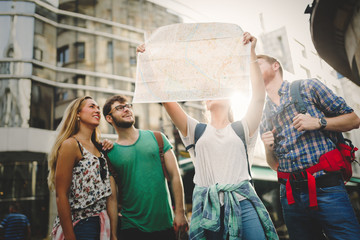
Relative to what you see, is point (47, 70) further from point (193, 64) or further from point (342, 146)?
point (342, 146)

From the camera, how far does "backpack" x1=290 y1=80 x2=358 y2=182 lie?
1568 mm

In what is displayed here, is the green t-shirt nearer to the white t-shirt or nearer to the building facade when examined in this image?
the white t-shirt

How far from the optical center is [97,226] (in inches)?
67.9

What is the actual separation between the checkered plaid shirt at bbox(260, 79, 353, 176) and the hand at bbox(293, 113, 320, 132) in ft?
0.22

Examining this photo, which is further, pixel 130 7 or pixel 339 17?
pixel 130 7

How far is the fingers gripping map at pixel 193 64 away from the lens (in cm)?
169

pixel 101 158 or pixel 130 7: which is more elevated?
pixel 130 7

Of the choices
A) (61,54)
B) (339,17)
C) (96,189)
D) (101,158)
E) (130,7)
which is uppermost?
(130,7)

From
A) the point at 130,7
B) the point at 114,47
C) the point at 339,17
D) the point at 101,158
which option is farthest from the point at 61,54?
the point at 339,17

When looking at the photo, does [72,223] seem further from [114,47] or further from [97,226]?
[114,47]

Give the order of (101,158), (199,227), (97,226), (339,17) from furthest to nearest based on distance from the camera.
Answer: (339,17) < (101,158) < (97,226) < (199,227)

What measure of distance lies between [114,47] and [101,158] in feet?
31.9

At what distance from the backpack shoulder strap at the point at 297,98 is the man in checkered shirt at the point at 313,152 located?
0.03 metres

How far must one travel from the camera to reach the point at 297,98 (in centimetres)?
175
